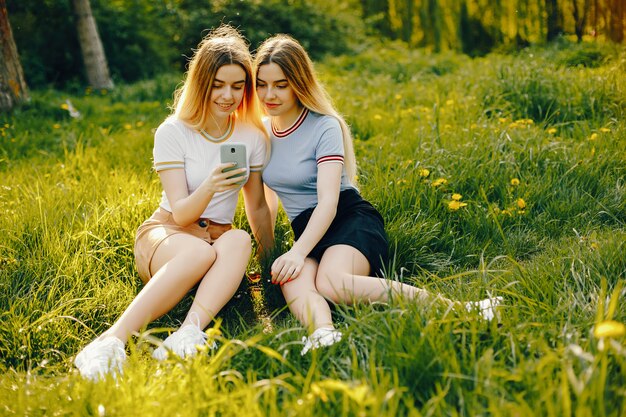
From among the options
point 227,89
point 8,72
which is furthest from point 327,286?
point 8,72

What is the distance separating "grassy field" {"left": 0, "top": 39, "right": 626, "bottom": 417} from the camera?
1.70 m

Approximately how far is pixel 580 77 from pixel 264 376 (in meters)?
4.09

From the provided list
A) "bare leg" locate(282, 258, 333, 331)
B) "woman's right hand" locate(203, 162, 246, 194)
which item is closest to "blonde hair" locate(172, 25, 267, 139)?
"woman's right hand" locate(203, 162, 246, 194)

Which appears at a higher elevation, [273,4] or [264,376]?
[273,4]

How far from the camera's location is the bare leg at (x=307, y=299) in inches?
89.9

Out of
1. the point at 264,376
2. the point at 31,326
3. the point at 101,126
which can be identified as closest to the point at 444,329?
the point at 264,376

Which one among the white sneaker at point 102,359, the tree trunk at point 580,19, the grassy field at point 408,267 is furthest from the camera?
the tree trunk at point 580,19

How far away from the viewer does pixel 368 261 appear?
2625mm

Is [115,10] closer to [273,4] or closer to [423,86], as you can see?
[273,4]

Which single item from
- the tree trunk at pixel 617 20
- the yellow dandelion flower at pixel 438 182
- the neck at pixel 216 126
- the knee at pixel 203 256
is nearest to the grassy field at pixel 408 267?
the yellow dandelion flower at pixel 438 182

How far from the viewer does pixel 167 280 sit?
2416 mm

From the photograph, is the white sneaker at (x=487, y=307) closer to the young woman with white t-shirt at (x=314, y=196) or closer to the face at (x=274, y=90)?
the young woman with white t-shirt at (x=314, y=196)

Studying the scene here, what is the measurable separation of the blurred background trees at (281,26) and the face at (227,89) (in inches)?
221

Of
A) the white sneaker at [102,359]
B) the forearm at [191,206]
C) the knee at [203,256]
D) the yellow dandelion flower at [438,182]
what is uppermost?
the forearm at [191,206]
